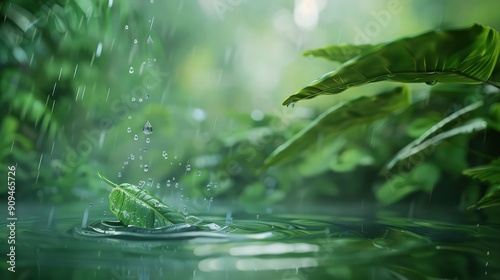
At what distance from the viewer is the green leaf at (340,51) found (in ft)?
3.15

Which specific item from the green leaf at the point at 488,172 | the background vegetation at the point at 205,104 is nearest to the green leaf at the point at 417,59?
the green leaf at the point at 488,172

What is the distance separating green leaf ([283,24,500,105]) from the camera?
554 mm

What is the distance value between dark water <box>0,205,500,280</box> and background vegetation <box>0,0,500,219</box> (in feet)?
2.14

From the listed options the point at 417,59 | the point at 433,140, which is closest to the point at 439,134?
the point at 433,140

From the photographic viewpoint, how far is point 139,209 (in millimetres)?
715

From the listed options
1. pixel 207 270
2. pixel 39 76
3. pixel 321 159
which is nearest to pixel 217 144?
pixel 321 159

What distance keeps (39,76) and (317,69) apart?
3.17 ft

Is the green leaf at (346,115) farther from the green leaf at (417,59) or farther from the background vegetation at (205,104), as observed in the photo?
the background vegetation at (205,104)

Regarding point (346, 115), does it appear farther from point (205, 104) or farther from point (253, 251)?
point (205, 104)

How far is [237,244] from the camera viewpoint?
62cm

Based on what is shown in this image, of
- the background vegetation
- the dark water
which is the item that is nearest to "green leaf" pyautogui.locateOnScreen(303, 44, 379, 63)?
the dark water

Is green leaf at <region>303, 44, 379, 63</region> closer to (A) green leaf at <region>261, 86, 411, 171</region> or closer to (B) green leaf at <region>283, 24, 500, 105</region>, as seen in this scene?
(A) green leaf at <region>261, 86, 411, 171</region>

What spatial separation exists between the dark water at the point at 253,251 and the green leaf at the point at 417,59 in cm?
17

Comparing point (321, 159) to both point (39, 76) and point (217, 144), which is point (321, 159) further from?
point (39, 76)
